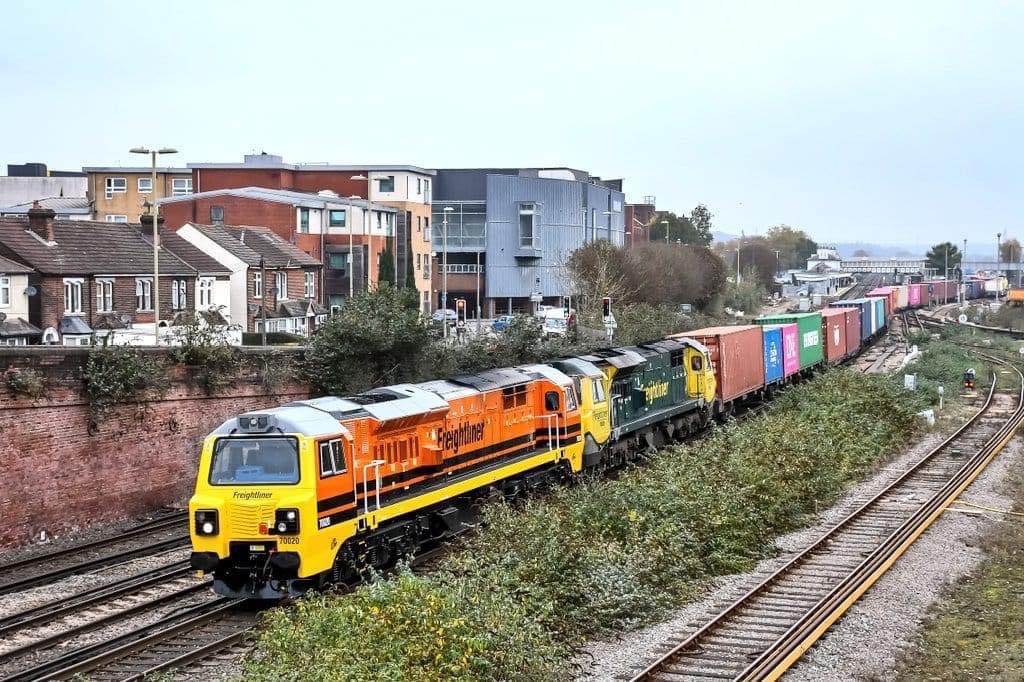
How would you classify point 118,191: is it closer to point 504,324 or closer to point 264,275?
point 264,275

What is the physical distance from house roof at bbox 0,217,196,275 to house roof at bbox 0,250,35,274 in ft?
2.73

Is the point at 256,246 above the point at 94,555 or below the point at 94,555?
above

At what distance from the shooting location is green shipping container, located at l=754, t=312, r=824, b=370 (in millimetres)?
56653

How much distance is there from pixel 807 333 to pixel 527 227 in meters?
48.0

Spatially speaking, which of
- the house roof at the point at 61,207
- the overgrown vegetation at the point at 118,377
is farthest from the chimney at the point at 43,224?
the house roof at the point at 61,207

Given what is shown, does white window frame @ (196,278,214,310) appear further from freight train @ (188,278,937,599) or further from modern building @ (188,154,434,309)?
modern building @ (188,154,434,309)

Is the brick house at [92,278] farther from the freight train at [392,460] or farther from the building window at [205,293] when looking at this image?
the freight train at [392,460]

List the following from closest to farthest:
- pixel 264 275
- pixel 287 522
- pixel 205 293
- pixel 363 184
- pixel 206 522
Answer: pixel 287 522 → pixel 206 522 → pixel 205 293 → pixel 264 275 → pixel 363 184

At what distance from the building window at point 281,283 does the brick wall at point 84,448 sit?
28.8m

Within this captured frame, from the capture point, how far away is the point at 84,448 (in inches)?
1102

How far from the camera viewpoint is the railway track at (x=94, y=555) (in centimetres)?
2267

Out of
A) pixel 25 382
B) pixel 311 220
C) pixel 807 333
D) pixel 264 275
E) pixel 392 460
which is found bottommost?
pixel 392 460

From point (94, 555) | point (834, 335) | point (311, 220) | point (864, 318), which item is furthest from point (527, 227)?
point (94, 555)

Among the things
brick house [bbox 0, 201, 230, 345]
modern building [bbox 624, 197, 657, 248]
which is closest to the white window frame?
brick house [bbox 0, 201, 230, 345]
